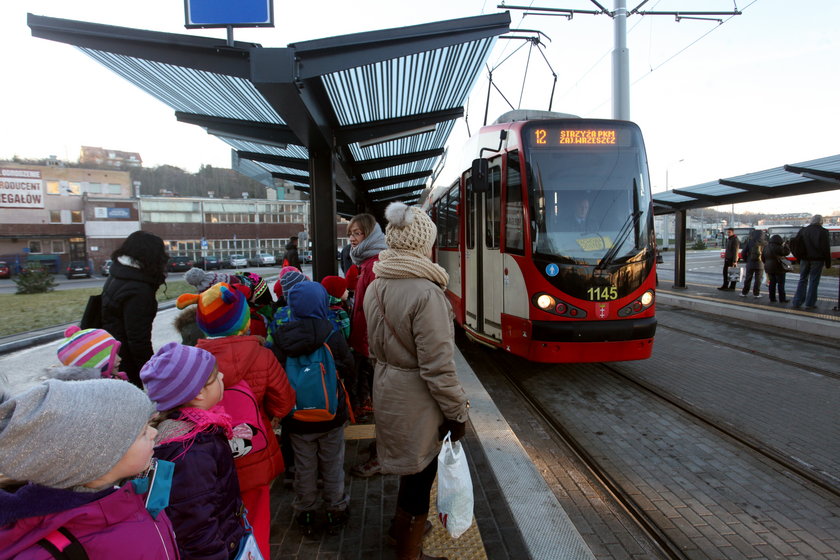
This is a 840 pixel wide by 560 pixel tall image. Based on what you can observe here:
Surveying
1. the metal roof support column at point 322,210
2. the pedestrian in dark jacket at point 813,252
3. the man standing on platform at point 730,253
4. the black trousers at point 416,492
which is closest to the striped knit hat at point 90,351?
the black trousers at point 416,492

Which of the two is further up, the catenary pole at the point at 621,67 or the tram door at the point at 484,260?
the catenary pole at the point at 621,67

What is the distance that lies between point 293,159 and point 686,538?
325 inches

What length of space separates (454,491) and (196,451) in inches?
51.4

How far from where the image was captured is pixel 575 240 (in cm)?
557

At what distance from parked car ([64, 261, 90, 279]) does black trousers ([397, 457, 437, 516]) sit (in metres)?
49.2

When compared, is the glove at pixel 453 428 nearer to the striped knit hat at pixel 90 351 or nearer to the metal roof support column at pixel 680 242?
the striped knit hat at pixel 90 351

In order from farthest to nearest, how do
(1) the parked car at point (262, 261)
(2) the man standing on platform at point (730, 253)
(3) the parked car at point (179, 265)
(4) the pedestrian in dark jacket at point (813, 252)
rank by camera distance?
(1) the parked car at point (262, 261) < (3) the parked car at point (179, 265) < (2) the man standing on platform at point (730, 253) < (4) the pedestrian in dark jacket at point (813, 252)

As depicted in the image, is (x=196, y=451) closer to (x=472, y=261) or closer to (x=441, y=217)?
(x=472, y=261)

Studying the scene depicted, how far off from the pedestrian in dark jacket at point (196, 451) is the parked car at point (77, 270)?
161 ft

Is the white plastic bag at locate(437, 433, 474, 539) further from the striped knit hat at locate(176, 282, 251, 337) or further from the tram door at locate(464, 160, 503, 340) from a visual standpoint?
the tram door at locate(464, 160, 503, 340)

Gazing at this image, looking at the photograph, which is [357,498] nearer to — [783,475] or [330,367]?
[330,367]

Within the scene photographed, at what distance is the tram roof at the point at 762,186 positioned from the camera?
9195 millimetres

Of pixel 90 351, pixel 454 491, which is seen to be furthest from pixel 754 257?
pixel 90 351

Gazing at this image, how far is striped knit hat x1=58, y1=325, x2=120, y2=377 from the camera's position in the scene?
7.68 ft
